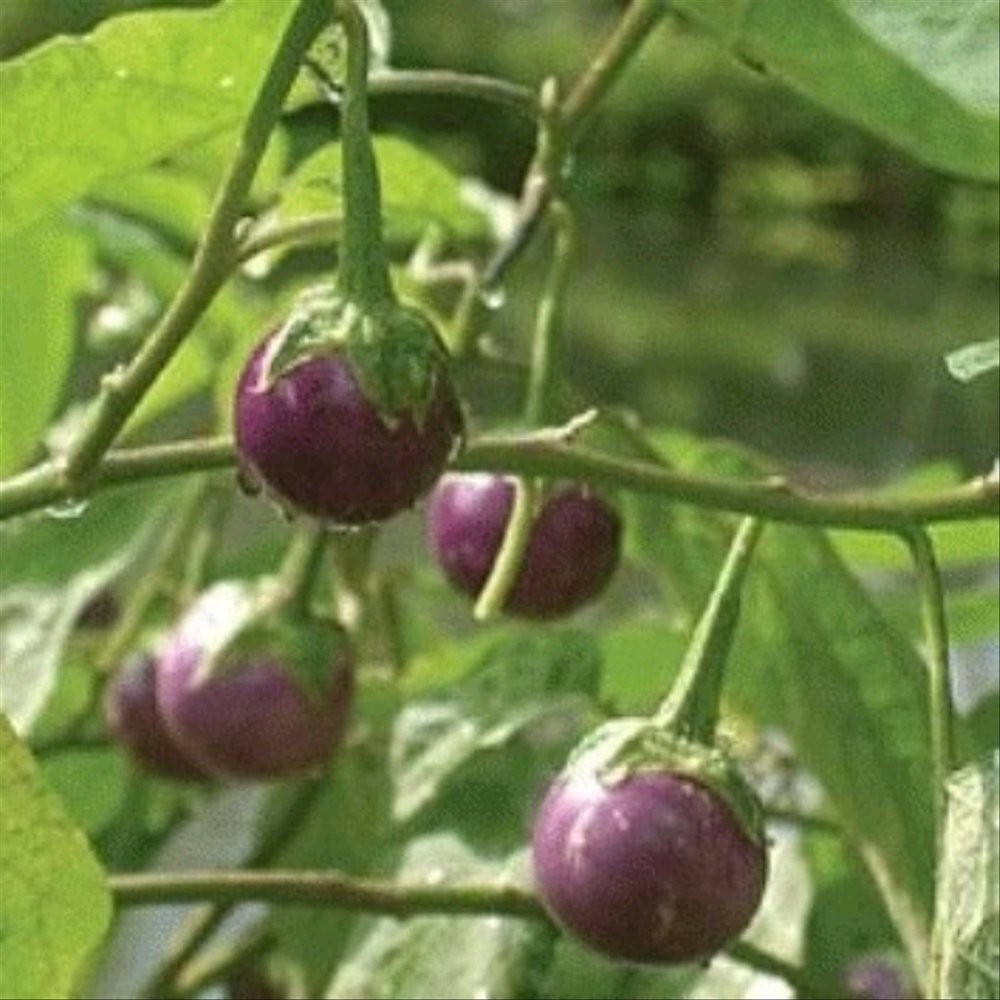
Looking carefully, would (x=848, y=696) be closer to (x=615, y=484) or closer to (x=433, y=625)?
(x=615, y=484)

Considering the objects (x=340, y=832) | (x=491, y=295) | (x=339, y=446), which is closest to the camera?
(x=339, y=446)

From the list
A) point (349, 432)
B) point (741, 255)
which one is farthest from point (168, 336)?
point (741, 255)

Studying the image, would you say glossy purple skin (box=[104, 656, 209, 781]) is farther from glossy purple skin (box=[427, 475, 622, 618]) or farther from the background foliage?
glossy purple skin (box=[427, 475, 622, 618])

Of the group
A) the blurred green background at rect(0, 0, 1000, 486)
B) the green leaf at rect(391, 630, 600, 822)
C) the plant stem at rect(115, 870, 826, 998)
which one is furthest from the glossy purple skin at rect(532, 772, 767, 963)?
the blurred green background at rect(0, 0, 1000, 486)

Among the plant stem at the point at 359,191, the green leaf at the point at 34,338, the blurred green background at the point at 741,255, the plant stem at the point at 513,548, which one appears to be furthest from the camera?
the blurred green background at the point at 741,255

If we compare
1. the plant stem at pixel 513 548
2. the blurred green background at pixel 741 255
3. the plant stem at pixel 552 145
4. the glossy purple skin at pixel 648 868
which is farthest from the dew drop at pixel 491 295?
the blurred green background at pixel 741 255

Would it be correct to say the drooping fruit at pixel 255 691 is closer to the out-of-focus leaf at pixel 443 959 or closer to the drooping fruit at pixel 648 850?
the out-of-focus leaf at pixel 443 959
